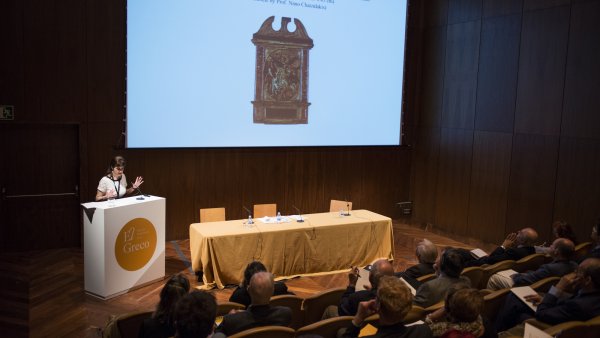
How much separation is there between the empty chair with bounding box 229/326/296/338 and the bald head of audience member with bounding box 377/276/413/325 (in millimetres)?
530

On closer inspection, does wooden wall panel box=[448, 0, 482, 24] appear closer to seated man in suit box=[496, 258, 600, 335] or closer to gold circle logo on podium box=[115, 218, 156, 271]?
seated man in suit box=[496, 258, 600, 335]

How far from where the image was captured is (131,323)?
3.16 metres

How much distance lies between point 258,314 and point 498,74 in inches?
228

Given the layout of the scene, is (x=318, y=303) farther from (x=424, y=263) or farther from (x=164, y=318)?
(x=164, y=318)

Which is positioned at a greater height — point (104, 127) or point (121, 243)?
point (104, 127)

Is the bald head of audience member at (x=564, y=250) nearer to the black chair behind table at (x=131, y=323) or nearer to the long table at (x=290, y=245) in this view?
the long table at (x=290, y=245)

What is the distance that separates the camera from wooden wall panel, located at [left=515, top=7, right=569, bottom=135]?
6641 mm

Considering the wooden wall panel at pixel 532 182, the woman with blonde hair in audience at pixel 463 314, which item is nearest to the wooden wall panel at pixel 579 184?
the wooden wall panel at pixel 532 182

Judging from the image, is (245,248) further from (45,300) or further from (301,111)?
(301,111)

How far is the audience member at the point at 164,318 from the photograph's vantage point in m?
2.96

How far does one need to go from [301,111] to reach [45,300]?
14.4 feet

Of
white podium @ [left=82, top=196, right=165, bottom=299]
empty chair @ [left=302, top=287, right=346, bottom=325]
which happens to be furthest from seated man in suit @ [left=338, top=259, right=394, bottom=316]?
white podium @ [left=82, top=196, right=165, bottom=299]

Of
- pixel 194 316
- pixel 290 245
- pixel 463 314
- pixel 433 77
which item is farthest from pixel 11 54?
pixel 433 77

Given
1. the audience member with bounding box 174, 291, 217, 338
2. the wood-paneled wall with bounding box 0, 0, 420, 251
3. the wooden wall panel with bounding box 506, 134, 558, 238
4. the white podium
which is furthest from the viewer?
the wooden wall panel with bounding box 506, 134, 558, 238
